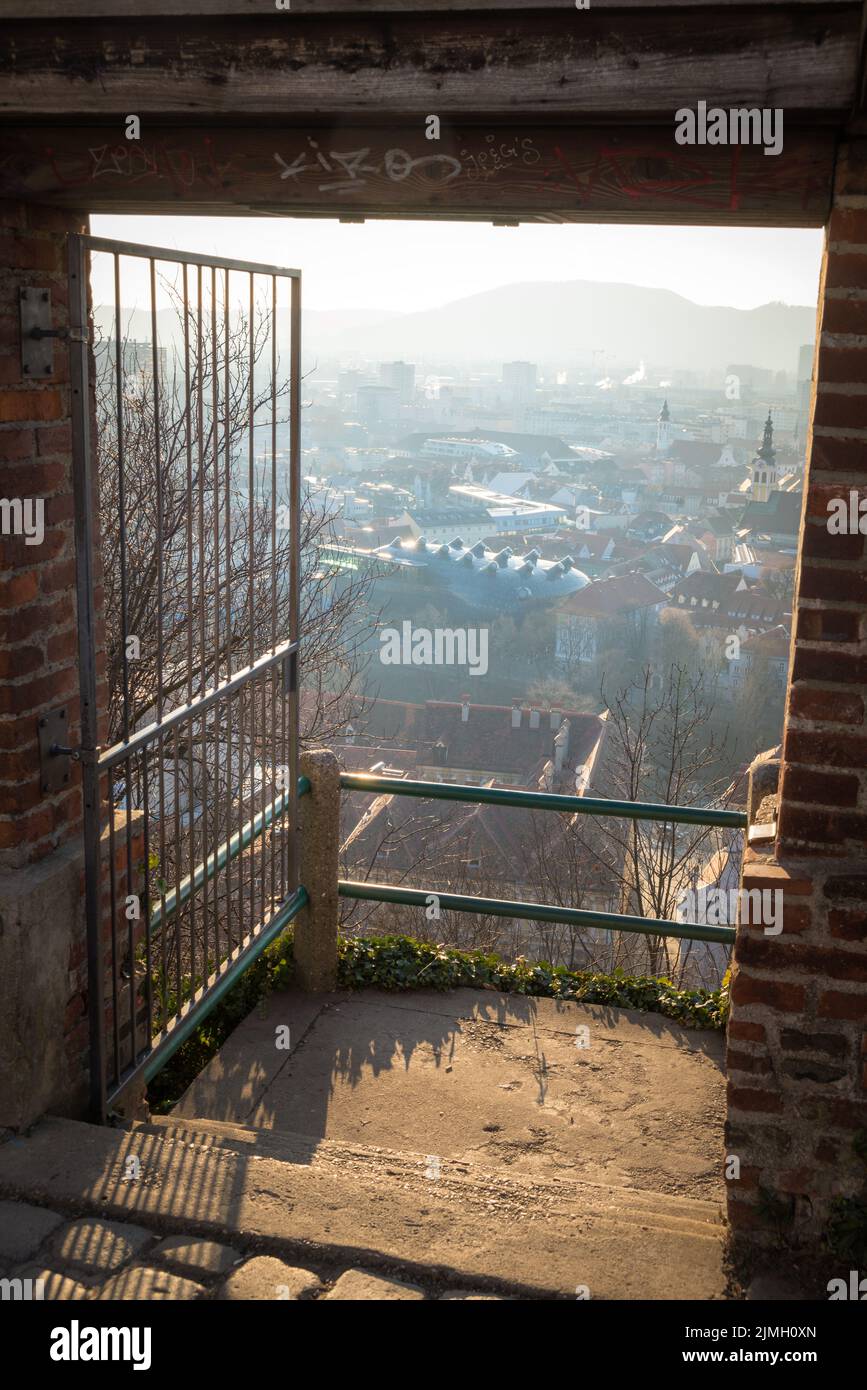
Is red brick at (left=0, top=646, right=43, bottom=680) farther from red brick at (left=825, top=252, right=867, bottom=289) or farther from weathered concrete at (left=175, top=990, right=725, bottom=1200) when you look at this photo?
red brick at (left=825, top=252, right=867, bottom=289)

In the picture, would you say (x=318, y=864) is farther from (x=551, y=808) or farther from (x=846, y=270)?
(x=846, y=270)

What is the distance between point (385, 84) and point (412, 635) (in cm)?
2891

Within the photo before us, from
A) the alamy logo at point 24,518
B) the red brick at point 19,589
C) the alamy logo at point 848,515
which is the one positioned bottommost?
the red brick at point 19,589

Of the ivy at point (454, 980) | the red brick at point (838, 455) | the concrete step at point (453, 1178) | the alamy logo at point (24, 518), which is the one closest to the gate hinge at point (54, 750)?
the alamy logo at point (24, 518)

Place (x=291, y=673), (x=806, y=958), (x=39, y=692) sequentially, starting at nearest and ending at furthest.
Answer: (x=806, y=958) < (x=39, y=692) < (x=291, y=673)

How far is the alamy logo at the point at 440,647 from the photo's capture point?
31.1 meters

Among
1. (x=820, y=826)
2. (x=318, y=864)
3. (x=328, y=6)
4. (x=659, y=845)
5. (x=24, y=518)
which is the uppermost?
(x=328, y=6)

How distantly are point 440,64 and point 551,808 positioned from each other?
9.13ft

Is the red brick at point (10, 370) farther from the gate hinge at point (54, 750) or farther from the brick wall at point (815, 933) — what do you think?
the brick wall at point (815, 933)

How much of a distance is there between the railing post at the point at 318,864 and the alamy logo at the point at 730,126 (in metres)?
2.67

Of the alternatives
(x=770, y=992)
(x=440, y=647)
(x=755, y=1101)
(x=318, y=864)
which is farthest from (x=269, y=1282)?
(x=440, y=647)

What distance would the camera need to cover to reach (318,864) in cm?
447

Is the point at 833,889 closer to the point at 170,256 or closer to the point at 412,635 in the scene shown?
the point at 170,256

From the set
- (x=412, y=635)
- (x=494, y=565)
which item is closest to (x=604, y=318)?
(x=494, y=565)
